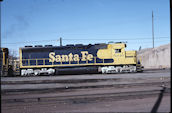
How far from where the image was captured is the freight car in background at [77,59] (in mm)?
21312

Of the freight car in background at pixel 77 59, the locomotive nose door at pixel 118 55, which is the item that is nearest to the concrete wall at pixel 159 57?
the locomotive nose door at pixel 118 55

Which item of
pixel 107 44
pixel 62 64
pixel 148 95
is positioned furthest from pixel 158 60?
pixel 148 95

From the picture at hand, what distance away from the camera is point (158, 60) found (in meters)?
50.4

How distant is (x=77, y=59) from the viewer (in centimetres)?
2202

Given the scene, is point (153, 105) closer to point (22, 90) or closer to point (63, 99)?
point (63, 99)

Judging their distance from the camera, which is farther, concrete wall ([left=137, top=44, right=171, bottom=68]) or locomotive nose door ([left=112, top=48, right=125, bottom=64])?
concrete wall ([left=137, top=44, right=171, bottom=68])

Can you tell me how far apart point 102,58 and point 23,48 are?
1040 centimetres

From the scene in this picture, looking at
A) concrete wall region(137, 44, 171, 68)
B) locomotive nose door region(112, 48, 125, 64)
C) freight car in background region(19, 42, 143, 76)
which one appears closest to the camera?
freight car in background region(19, 42, 143, 76)

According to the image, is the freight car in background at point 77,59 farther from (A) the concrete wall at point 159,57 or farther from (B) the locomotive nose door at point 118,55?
(A) the concrete wall at point 159,57

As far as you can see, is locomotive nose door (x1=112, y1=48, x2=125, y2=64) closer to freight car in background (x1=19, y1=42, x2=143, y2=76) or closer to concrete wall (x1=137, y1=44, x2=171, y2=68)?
freight car in background (x1=19, y1=42, x2=143, y2=76)

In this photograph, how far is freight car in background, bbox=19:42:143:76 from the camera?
2131cm

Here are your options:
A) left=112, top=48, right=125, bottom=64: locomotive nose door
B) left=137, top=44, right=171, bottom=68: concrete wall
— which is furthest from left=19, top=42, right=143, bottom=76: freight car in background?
left=137, top=44, right=171, bottom=68: concrete wall

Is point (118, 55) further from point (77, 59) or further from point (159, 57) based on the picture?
point (159, 57)

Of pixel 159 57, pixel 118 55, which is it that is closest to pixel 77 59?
pixel 118 55
